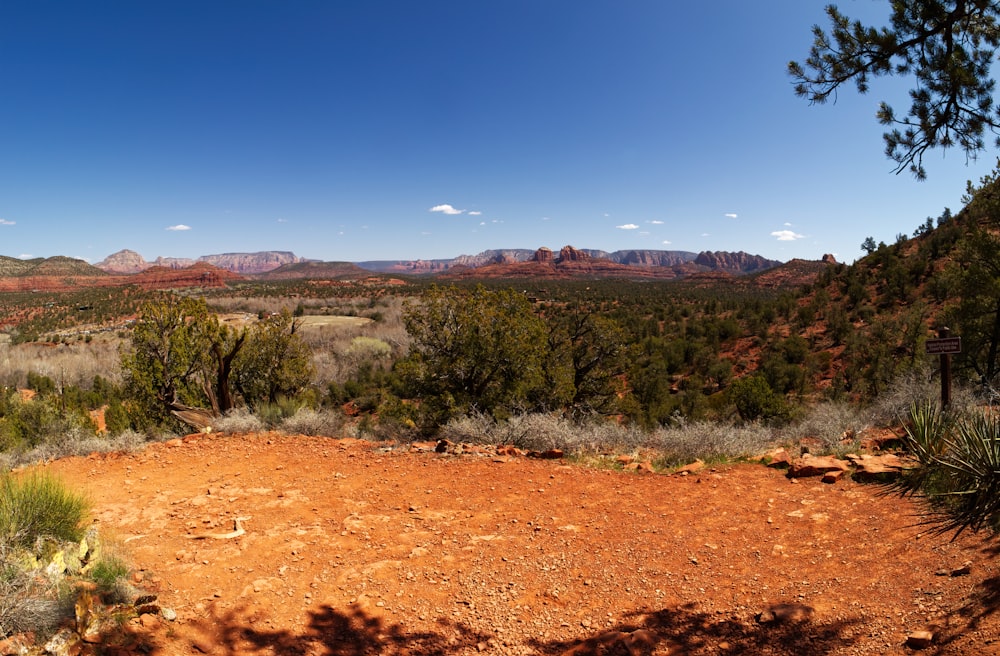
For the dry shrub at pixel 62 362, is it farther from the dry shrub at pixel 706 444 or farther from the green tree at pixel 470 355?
the dry shrub at pixel 706 444

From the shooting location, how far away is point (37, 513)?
12.9 ft

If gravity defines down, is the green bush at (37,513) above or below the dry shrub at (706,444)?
above

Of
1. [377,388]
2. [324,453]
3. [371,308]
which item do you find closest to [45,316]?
[371,308]

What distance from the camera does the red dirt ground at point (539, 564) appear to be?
3.31m

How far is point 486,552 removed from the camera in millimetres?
4621

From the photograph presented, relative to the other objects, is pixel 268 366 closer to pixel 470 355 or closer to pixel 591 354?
pixel 470 355

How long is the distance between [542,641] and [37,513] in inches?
163

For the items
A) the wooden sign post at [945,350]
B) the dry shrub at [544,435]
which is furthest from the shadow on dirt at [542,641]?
the wooden sign post at [945,350]

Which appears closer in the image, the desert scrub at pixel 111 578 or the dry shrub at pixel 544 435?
the desert scrub at pixel 111 578

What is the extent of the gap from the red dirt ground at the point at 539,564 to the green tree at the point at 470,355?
16.5 ft

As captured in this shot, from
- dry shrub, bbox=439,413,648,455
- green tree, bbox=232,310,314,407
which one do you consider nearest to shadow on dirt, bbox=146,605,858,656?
dry shrub, bbox=439,413,648,455

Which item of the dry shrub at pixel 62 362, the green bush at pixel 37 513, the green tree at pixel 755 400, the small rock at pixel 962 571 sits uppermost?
the green bush at pixel 37 513

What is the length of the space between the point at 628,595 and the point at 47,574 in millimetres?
4364

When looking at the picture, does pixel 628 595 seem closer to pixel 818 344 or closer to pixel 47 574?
pixel 47 574
